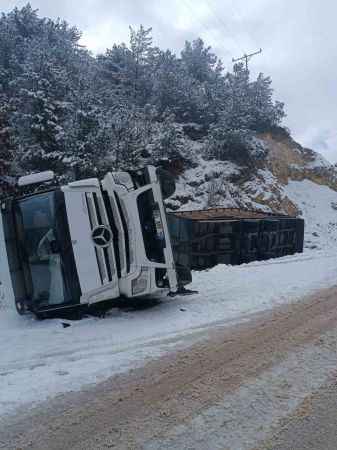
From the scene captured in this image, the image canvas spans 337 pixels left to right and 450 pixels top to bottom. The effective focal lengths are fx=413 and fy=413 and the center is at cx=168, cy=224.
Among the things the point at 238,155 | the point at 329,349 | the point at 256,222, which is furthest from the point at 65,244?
the point at 238,155

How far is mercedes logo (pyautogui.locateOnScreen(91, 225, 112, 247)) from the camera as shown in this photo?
5688 millimetres

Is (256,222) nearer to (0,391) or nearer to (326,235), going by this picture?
(0,391)

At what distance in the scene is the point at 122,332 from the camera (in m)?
5.31

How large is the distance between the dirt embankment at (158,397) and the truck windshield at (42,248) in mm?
1953

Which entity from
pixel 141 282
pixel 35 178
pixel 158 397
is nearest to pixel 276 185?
pixel 141 282

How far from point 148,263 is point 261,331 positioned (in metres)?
1.81

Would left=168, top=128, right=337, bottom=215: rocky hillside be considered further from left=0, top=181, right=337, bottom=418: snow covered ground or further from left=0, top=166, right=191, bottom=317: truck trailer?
left=0, top=166, right=191, bottom=317: truck trailer

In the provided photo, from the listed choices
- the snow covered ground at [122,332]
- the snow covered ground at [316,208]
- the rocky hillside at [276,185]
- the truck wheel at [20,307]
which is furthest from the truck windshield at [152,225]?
the snow covered ground at [316,208]

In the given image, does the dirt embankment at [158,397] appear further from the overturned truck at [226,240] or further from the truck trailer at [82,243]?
the overturned truck at [226,240]

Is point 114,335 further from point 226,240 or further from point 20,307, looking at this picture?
point 226,240

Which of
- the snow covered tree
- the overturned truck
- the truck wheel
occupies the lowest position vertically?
the overturned truck

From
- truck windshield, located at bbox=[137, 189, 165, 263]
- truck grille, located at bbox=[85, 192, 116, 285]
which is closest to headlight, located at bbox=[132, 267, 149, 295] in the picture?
truck windshield, located at bbox=[137, 189, 165, 263]

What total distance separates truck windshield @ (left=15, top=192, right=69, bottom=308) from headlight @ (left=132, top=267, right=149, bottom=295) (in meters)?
0.96

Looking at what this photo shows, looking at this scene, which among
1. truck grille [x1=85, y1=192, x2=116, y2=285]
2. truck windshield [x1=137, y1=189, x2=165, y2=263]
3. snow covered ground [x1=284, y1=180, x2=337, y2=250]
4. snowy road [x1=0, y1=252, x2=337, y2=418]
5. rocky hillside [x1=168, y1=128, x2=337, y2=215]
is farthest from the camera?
snow covered ground [x1=284, y1=180, x2=337, y2=250]
